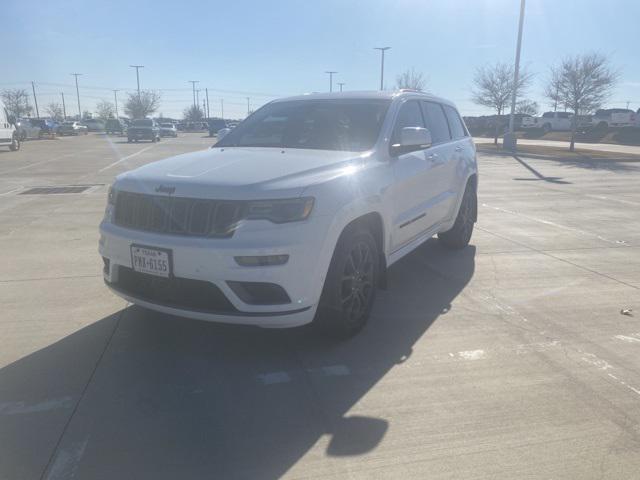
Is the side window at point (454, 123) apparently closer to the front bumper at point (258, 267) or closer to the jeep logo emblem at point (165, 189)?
the front bumper at point (258, 267)

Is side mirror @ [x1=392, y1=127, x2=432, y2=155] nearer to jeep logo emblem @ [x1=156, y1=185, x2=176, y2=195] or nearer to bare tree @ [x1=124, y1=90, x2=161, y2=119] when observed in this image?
jeep logo emblem @ [x1=156, y1=185, x2=176, y2=195]

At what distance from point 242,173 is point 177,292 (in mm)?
901

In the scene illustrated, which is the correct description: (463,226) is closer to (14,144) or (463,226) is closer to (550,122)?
(14,144)

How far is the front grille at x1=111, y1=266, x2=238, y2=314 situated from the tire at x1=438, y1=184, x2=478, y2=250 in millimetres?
3778

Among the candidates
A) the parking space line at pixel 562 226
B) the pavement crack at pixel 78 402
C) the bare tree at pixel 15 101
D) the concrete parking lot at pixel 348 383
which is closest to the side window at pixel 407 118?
the concrete parking lot at pixel 348 383

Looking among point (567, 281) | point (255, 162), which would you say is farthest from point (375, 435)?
point (567, 281)

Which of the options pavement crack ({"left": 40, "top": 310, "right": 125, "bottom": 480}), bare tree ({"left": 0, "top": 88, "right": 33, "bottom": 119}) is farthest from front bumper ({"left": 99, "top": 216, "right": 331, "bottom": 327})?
bare tree ({"left": 0, "top": 88, "right": 33, "bottom": 119})

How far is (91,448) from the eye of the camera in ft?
9.00

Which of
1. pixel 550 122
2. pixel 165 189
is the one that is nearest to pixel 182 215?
pixel 165 189

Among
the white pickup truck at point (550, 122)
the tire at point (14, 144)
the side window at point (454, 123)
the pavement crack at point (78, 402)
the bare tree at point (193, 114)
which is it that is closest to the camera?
the pavement crack at point (78, 402)

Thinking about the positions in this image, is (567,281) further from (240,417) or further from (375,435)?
(240,417)

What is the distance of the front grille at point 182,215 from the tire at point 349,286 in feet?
2.59

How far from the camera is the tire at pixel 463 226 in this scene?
659 cm

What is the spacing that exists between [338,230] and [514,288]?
2.48 metres
